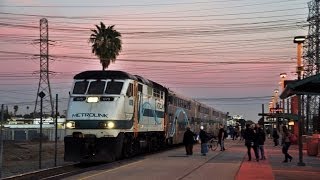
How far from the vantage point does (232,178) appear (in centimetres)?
1845

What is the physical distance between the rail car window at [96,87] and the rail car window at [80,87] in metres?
0.24

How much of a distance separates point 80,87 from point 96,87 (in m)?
0.76

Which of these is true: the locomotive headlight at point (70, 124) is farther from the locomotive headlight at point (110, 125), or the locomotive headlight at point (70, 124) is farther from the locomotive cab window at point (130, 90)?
the locomotive cab window at point (130, 90)

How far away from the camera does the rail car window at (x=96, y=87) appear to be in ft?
82.0

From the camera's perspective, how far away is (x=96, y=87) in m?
25.2

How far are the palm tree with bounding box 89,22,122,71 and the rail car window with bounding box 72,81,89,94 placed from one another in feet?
108

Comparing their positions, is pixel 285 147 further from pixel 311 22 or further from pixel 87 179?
pixel 311 22

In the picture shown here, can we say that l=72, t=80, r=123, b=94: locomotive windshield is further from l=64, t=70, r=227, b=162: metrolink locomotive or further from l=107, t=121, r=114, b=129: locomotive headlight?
l=107, t=121, r=114, b=129: locomotive headlight

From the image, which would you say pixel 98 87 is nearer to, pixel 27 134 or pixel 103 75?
pixel 103 75

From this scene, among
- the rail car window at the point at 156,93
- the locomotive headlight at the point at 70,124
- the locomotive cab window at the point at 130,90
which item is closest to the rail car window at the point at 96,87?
the locomotive cab window at the point at 130,90

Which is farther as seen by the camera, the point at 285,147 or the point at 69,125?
the point at 285,147

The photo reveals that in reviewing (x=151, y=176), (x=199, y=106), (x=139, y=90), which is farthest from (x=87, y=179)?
(x=199, y=106)

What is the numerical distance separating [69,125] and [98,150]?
68.5 inches

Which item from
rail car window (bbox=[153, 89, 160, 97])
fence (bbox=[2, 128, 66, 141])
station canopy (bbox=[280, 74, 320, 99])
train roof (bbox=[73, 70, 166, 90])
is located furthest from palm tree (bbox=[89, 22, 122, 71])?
station canopy (bbox=[280, 74, 320, 99])
